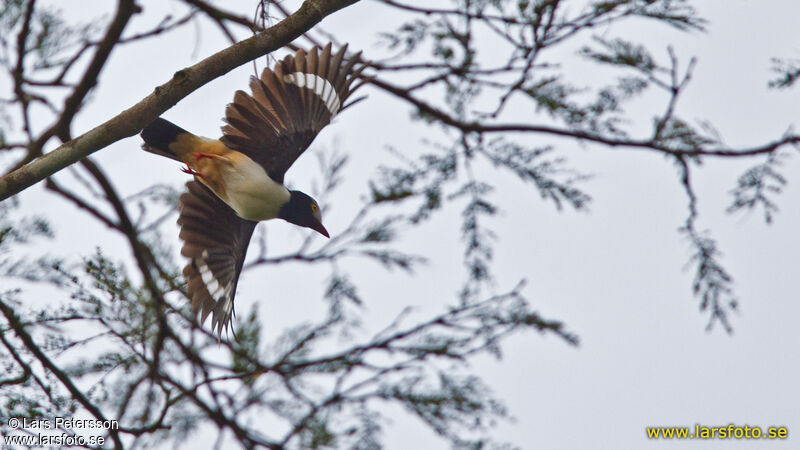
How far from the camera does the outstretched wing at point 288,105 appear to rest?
3.61 metres

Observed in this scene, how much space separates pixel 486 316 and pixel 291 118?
4.23 feet

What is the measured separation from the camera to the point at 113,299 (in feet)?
9.52

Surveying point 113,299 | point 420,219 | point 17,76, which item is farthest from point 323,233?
point 17,76

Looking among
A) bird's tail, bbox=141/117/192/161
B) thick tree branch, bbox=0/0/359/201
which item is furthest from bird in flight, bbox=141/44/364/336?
thick tree branch, bbox=0/0/359/201

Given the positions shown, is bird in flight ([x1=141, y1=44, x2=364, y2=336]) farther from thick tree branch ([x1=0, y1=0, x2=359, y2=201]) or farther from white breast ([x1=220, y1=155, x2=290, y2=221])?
thick tree branch ([x1=0, y1=0, x2=359, y2=201])

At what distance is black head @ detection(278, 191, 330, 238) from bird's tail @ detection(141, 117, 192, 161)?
579 millimetres

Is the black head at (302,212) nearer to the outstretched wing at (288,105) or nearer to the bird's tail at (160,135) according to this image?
the outstretched wing at (288,105)

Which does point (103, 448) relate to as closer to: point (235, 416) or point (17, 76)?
point (235, 416)

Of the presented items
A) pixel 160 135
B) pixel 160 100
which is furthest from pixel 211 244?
pixel 160 100

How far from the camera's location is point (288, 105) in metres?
3.66

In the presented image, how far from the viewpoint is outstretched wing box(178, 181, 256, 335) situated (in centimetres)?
368

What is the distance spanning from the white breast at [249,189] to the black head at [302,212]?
14 centimetres

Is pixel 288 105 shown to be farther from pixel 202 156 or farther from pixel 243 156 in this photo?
pixel 202 156

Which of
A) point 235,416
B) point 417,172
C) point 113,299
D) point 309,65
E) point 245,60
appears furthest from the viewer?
point 417,172
